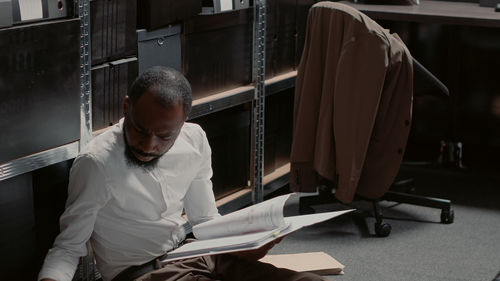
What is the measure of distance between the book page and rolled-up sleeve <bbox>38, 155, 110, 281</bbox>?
25cm

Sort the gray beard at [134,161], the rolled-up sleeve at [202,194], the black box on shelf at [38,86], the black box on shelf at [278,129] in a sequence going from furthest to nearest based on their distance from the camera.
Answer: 1. the black box on shelf at [278,129]
2. the rolled-up sleeve at [202,194]
3. the black box on shelf at [38,86]
4. the gray beard at [134,161]

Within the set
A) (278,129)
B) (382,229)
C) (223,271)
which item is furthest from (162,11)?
(382,229)

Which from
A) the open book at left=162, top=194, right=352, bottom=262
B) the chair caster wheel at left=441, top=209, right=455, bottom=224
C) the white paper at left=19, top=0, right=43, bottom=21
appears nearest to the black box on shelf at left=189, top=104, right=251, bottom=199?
the chair caster wheel at left=441, top=209, right=455, bottom=224

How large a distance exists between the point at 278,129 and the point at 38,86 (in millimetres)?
1447

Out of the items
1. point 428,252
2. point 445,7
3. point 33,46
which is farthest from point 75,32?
point 445,7

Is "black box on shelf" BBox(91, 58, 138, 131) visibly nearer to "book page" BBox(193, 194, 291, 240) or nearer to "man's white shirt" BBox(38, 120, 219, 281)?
"man's white shirt" BBox(38, 120, 219, 281)

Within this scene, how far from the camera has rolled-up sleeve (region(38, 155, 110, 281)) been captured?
4.96ft

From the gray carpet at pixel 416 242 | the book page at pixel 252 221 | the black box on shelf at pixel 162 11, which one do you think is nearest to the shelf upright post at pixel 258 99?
the gray carpet at pixel 416 242

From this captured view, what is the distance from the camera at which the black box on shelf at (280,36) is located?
9.32ft

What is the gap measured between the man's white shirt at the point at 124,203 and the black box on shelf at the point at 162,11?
49cm

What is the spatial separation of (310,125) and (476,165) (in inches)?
49.2

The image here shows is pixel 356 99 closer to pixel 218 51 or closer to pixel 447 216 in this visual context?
pixel 218 51

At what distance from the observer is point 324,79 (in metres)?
2.66

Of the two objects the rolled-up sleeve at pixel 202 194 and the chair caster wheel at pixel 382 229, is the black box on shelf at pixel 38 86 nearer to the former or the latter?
the rolled-up sleeve at pixel 202 194
